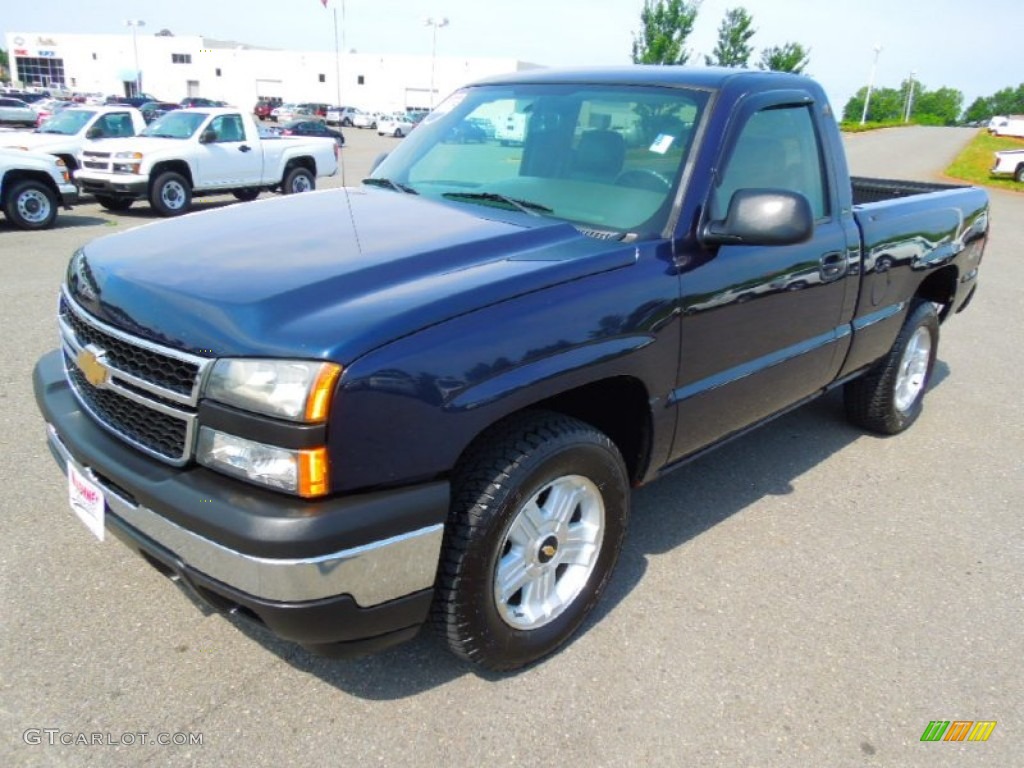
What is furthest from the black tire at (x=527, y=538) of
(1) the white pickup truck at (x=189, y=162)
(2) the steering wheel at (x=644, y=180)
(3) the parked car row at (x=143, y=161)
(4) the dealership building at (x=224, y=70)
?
(4) the dealership building at (x=224, y=70)

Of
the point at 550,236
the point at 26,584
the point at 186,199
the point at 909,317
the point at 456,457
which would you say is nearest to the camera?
the point at 456,457

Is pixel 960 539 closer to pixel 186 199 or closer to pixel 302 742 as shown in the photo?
pixel 302 742

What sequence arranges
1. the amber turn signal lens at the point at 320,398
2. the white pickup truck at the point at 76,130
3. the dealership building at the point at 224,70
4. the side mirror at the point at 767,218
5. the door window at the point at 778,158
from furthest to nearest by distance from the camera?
the dealership building at the point at 224,70
the white pickup truck at the point at 76,130
the door window at the point at 778,158
the side mirror at the point at 767,218
the amber turn signal lens at the point at 320,398

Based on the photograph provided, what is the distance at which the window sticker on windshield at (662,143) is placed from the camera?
3051mm

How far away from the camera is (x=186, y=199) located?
44.2 ft

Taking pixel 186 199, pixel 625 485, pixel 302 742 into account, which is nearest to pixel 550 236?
pixel 625 485

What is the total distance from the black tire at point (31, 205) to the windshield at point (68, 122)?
372 centimetres

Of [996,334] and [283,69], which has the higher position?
[283,69]

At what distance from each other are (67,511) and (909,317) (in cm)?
447

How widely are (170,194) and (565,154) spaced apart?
1173 centimetres

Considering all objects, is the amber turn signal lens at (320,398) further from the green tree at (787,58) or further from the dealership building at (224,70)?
the dealership building at (224,70)

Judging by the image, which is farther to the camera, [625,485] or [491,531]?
[625,485]

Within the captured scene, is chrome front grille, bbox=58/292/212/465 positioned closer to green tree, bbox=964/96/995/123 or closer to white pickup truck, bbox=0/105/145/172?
white pickup truck, bbox=0/105/145/172

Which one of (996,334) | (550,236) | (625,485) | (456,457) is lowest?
(996,334)
